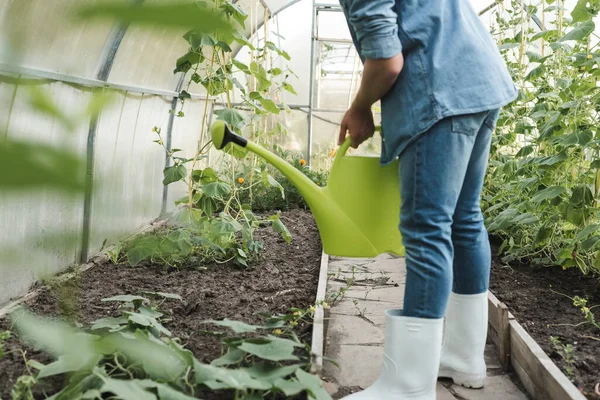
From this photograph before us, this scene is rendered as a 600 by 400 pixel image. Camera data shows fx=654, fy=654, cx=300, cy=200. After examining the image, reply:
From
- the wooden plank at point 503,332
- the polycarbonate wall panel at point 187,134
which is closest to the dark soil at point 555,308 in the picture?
the wooden plank at point 503,332

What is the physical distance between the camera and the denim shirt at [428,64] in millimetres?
1591

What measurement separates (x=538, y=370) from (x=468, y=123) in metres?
0.81

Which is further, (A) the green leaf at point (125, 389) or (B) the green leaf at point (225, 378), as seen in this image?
(B) the green leaf at point (225, 378)

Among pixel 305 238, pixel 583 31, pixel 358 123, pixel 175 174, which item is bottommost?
pixel 305 238

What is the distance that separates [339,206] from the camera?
72.5 inches

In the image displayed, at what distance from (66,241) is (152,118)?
15.4 ft

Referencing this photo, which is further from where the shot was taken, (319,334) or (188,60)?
(188,60)

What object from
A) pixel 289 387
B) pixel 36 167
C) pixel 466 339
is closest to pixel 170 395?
pixel 289 387

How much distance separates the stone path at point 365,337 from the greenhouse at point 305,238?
0.01 metres

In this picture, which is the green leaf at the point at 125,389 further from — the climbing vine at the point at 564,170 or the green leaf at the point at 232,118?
the green leaf at the point at 232,118

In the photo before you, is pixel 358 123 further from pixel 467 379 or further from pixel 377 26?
pixel 467 379

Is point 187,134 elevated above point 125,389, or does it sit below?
above

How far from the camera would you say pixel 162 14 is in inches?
8.9

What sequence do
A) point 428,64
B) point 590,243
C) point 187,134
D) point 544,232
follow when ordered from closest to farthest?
point 428,64 → point 590,243 → point 544,232 → point 187,134
